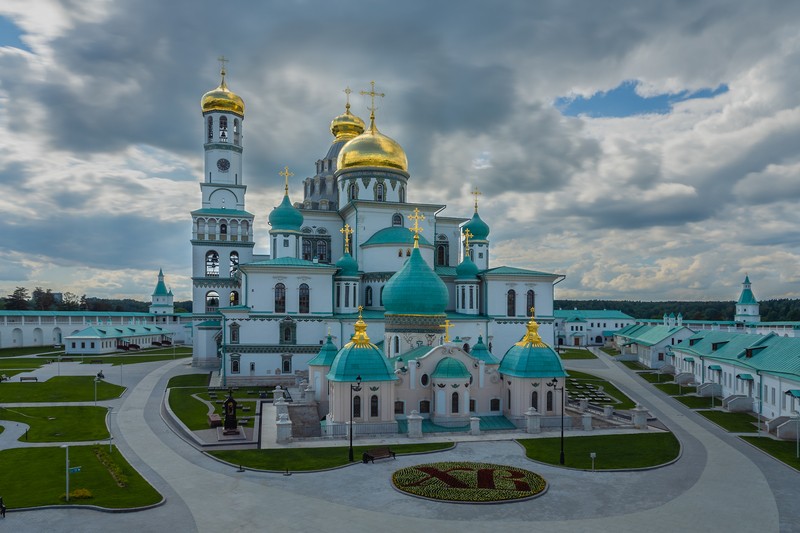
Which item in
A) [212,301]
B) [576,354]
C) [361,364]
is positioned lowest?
[576,354]

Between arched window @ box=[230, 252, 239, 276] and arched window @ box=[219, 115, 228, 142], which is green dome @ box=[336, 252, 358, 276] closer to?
arched window @ box=[230, 252, 239, 276]

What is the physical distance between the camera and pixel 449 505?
19094 mm

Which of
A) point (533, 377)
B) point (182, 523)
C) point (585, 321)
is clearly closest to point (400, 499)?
point (182, 523)

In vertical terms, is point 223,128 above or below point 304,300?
above

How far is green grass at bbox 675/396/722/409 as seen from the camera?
38344mm

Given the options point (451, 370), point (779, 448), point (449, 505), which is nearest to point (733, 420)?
point (779, 448)

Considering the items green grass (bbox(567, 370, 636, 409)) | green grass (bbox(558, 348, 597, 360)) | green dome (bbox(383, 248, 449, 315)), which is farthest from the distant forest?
green dome (bbox(383, 248, 449, 315))

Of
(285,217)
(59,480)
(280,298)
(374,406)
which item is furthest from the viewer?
(285,217)

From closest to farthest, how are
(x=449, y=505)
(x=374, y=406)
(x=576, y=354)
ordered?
(x=449, y=505), (x=374, y=406), (x=576, y=354)

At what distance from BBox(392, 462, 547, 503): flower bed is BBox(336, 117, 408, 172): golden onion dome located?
34.4 metres

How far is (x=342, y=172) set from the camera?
177 feet

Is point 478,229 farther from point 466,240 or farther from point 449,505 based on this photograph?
point 449,505

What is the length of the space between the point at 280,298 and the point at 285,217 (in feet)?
28.9

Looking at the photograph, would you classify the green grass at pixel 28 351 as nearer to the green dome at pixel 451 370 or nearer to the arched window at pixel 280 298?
the arched window at pixel 280 298
